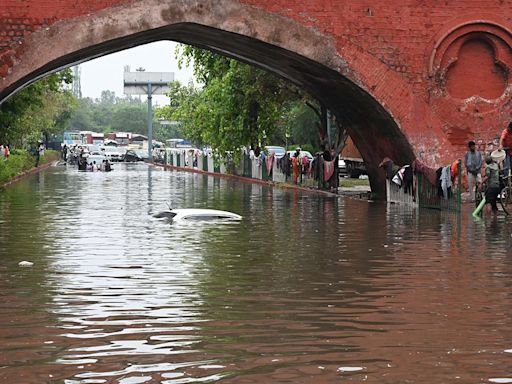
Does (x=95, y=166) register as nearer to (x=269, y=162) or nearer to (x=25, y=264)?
(x=269, y=162)

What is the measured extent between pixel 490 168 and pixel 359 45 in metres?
6.17

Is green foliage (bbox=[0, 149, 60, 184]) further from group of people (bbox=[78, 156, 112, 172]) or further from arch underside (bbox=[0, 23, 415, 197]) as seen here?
arch underside (bbox=[0, 23, 415, 197])

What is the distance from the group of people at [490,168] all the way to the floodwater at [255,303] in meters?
2.65

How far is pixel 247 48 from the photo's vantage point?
29828mm

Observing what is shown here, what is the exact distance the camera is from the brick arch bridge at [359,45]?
86.4 ft

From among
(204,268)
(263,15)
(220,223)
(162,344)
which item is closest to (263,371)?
(162,344)

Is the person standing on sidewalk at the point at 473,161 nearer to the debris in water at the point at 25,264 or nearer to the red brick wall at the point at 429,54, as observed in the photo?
the red brick wall at the point at 429,54

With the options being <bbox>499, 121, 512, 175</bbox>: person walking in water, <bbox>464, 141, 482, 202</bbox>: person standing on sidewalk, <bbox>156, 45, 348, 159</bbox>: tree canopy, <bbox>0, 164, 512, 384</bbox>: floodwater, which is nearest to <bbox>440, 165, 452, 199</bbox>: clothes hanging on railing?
<bbox>464, 141, 482, 202</bbox>: person standing on sidewalk

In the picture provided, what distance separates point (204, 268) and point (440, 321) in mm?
4491

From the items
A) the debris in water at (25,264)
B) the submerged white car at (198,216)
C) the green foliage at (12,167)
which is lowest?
the debris in water at (25,264)

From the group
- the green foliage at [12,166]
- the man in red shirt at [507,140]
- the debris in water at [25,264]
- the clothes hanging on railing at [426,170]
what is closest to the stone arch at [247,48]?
the clothes hanging on railing at [426,170]

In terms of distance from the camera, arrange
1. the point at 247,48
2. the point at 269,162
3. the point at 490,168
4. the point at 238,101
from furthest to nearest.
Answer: the point at 269,162 → the point at 238,101 → the point at 247,48 → the point at 490,168

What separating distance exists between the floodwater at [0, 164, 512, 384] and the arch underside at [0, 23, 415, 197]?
7.73 m

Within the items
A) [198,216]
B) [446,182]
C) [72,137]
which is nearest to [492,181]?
[446,182]
